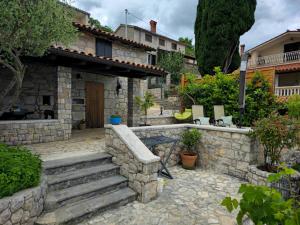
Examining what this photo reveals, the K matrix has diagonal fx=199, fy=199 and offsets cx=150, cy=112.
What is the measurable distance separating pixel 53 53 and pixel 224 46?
41.4ft

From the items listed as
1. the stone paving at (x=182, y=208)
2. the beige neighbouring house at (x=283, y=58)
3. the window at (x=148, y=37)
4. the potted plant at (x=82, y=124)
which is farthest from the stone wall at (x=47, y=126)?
the window at (x=148, y=37)

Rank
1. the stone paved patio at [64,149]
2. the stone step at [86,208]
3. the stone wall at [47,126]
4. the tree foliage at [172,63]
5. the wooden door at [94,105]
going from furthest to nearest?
the tree foliage at [172,63]
the wooden door at [94,105]
the stone wall at [47,126]
the stone paved patio at [64,149]
the stone step at [86,208]

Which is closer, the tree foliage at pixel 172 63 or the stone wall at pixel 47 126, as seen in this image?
the stone wall at pixel 47 126

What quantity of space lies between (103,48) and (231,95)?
6747mm

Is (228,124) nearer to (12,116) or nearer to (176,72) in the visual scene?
(12,116)

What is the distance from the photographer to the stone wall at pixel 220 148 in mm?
5336

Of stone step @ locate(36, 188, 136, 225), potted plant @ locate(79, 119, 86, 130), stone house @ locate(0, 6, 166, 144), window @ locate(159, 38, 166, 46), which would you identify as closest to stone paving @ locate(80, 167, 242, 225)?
stone step @ locate(36, 188, 136, 225)

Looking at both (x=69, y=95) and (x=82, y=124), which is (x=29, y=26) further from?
(x=82, y=124)

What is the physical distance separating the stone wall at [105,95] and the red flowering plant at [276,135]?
22.8 ft

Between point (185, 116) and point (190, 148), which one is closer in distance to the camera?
point (190, 148)

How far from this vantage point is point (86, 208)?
3.44m

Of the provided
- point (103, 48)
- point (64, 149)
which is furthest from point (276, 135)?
point (103, 48)

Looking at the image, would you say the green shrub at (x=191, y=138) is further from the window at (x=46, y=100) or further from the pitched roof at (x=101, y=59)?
the window at (x=46, y=100)

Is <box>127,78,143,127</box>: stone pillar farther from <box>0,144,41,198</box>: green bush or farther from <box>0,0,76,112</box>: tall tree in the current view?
<box>0,144,41,198</box>: green bush
